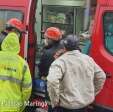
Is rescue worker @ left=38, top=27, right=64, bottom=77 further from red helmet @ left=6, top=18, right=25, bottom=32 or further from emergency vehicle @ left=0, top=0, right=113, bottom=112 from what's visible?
emergency vehicle @ left=0, top=0, right=113, bottom=112

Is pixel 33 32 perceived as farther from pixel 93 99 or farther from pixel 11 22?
pixel 93 99

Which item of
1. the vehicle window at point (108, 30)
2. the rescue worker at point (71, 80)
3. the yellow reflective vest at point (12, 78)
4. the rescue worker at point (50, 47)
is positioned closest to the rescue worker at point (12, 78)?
the yellow reflective vest at point (12, 78)

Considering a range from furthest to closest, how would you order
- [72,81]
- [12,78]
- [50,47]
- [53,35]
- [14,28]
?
1. [50,47]
2. [53,35]
3. [14,28]
4. [72,81]
5. [12,78]

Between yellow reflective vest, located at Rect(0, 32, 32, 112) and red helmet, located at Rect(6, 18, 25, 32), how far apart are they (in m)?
1.20

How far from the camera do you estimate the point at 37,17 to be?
7934mm

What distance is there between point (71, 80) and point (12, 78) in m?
0.69

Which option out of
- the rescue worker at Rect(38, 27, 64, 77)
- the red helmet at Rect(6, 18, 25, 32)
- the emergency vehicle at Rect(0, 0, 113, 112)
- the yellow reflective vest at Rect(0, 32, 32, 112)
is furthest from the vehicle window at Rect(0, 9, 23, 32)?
the yellow reflective vest at Rect(0, 32, 32, 112)

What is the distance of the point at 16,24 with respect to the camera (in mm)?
6832

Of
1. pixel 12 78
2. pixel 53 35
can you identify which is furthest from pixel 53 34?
pixel 12 78

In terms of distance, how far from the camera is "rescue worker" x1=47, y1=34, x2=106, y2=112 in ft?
17.9

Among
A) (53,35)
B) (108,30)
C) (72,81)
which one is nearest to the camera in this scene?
(72,81)

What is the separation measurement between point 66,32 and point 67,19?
284 mm

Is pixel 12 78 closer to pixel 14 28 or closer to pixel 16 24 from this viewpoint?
pixel 14 28

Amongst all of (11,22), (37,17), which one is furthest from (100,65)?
(37,17)
